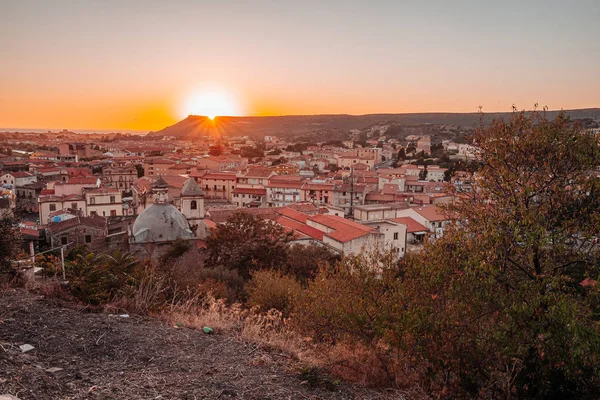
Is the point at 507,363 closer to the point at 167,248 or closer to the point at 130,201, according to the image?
the point at 167,248

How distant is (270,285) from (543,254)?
7.13m

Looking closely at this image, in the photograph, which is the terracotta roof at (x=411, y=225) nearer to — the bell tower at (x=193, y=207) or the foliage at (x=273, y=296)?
the bell tower at (x=193, y=207)

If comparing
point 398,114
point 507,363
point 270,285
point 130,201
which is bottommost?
point 130,201

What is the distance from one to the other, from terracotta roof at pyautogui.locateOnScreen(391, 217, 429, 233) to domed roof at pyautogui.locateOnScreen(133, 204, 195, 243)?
64.1ft

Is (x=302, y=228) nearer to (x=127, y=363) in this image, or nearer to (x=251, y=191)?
(x=127, y=363)

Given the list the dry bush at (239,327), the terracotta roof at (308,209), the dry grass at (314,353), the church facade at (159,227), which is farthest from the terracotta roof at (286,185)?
the dry grass at (314,353)

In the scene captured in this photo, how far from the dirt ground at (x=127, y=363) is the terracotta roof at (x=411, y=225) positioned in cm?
2902

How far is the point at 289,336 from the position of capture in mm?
7246

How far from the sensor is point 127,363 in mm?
5117

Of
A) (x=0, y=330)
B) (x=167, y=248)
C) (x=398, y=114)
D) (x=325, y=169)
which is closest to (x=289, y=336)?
(x=0, y=330)

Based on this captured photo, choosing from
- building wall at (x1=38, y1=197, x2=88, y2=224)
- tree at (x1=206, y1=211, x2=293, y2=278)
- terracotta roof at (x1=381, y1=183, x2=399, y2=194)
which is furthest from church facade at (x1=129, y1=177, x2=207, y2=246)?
terracotta roof at (x1=381, y1=183, x2=399, y2=194)

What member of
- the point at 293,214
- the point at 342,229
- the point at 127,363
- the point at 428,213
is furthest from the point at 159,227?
the point at 428,213

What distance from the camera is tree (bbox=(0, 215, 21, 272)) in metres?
7.71

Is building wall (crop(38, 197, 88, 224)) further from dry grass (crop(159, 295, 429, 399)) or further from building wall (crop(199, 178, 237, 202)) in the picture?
dry grass (crop(159, 295, 429, 399))
